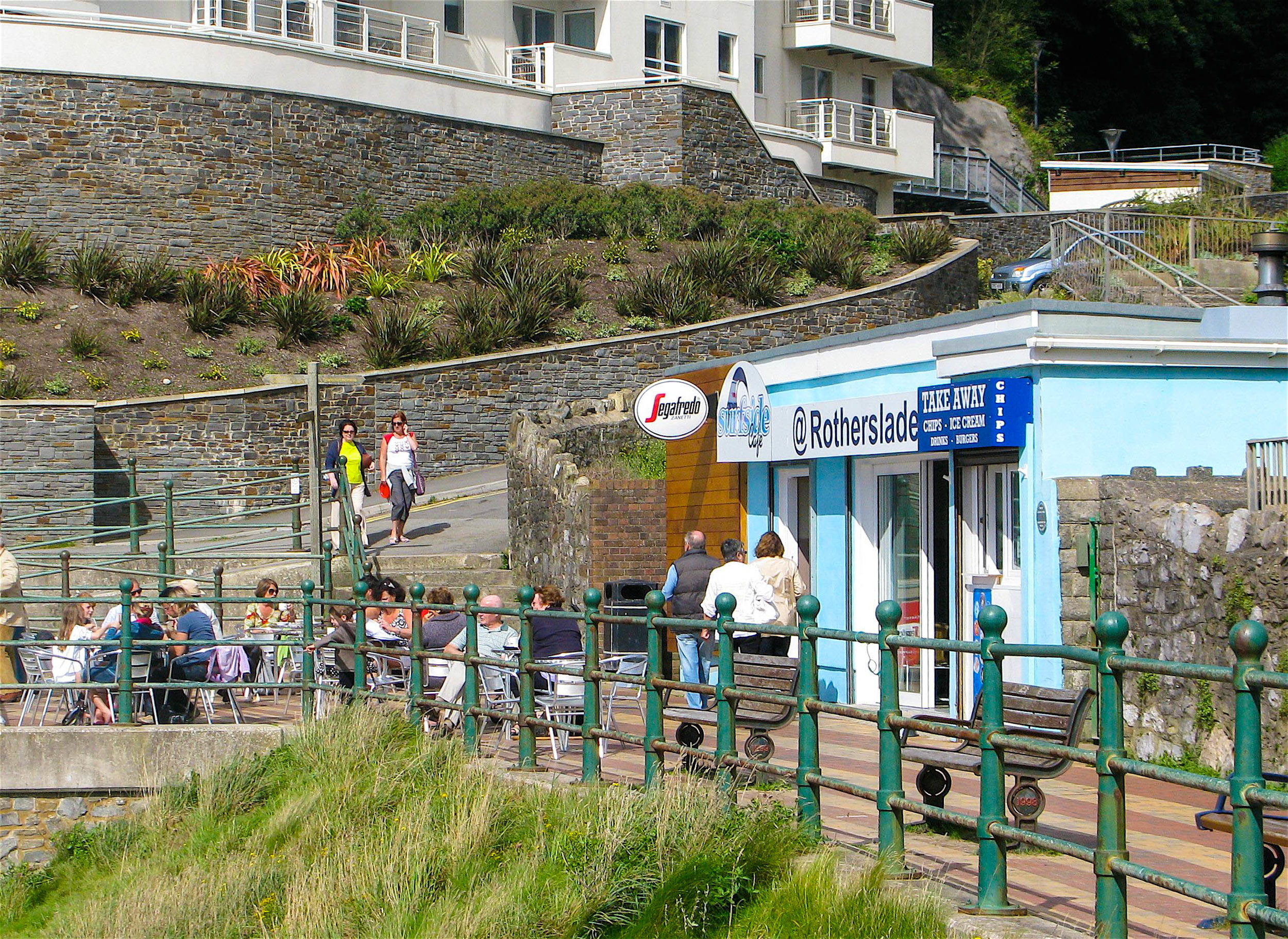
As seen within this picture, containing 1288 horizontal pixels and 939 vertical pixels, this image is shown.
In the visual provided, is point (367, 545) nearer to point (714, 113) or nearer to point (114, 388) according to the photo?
point (114, 388)

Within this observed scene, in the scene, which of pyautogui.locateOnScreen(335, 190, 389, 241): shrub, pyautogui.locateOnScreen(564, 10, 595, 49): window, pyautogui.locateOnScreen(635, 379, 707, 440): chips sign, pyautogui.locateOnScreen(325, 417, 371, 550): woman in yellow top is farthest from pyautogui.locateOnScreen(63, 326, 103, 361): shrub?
pyautogui.locateOnScreen(564, 10, 595, 49): window

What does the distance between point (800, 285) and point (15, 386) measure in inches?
594

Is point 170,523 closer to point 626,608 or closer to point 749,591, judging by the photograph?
point 626,608

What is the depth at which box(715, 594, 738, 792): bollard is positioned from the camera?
7977mm

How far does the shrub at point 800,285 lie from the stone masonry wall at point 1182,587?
21.7 meters

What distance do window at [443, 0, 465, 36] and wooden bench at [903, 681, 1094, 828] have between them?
36.2 meters

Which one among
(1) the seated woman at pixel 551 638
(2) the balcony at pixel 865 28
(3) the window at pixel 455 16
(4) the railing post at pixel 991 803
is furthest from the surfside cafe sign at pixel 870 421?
(2) the balcony at pixel 865 28

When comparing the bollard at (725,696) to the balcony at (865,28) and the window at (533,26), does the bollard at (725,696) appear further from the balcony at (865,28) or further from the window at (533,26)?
the balcony at (865,28)

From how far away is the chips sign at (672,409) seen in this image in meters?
16.5

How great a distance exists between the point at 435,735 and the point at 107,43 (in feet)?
86.8

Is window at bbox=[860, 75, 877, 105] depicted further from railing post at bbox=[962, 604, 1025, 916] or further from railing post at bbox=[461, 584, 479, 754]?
railing post at bbox=[962, 604, 1025, 916]

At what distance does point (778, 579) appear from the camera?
12984 mm

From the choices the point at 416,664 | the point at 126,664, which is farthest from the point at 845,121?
the point at 416,664

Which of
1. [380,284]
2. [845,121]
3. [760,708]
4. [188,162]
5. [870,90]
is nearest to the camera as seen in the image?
[760,708]
